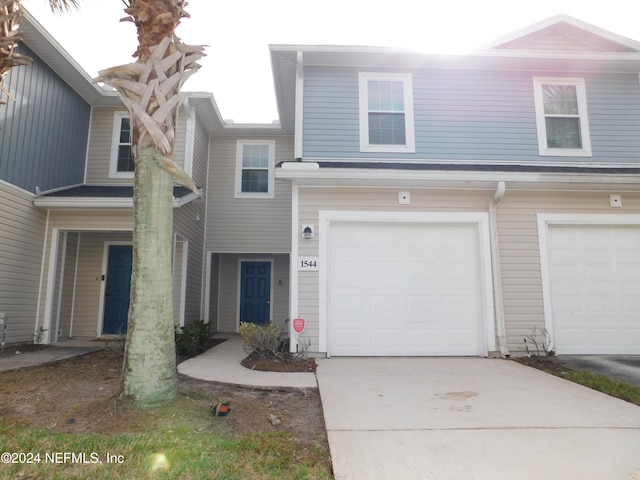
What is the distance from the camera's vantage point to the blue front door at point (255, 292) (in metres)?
10.8

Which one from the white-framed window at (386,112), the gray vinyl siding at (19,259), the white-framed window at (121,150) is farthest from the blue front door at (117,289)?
the white-framed window at (386,112)

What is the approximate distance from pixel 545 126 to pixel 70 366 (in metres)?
8.98

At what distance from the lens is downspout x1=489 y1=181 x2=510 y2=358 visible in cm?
630

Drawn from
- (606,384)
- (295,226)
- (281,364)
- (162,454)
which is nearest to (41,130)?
(295,226)

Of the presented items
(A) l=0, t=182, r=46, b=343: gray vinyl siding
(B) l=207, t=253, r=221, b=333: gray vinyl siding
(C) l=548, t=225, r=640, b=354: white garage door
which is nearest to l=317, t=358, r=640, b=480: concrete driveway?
(C) l=548, t=225, r=640, b=354: white garage door

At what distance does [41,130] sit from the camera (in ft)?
25.8

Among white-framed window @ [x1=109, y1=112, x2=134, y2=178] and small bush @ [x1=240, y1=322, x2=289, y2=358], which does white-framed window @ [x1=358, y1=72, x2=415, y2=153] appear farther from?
white-framed window @ [x1=109, y1=112, x2=134, y2=178]

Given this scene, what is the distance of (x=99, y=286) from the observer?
29.7ft

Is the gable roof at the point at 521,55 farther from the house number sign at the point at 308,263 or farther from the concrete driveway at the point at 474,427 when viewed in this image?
the concrete driveway at the point at 474,427

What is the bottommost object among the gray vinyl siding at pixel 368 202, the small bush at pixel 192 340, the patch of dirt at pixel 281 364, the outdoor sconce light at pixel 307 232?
the patch of dirt at pixel 281 364

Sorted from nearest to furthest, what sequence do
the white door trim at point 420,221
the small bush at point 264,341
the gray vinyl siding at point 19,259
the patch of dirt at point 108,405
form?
the patch of dirt at point 108,405 < the small bush at point 264,341 < the white door trim at point 420,221 < the gray vinyl siding at point 19,259

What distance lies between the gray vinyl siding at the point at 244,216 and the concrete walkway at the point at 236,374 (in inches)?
169

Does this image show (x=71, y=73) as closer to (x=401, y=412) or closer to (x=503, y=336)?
(x=401, y=412)

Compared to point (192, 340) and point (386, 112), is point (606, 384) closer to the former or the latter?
point (386, 112)
